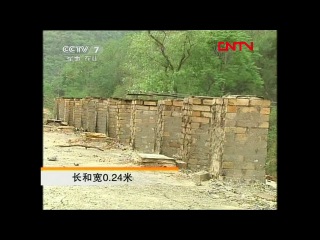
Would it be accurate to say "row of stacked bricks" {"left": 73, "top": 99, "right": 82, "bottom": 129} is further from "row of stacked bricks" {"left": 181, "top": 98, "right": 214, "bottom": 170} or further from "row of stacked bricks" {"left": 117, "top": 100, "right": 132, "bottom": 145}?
"row of stacked bricks" {"left": 181, "top": 98, "right": 214, "bottom": 170}

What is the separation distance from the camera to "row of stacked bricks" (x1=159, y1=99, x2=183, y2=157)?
1005 cm

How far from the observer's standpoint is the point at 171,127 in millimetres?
10180

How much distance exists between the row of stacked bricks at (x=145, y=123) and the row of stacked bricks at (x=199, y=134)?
141 inches

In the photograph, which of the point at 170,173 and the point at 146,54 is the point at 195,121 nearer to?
the point at 170,173

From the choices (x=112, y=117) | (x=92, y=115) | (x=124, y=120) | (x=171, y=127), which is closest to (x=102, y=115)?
(x=112, y=117)

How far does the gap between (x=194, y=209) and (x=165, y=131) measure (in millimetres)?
4786

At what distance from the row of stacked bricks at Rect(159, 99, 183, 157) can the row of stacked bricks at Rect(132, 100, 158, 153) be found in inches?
75.3

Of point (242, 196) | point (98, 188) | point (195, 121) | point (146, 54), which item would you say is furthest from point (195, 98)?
point (146, 54)

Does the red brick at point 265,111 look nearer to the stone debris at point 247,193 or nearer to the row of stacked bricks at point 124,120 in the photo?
the stone debris at point 247,193

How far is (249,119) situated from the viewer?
277 inches

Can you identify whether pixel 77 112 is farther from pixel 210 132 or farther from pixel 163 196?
pixel 163 196

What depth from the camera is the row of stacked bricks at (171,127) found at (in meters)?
10.0

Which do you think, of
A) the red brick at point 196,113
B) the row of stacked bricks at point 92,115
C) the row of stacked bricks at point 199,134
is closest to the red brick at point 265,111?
the row of stacked bricks at point 199,134

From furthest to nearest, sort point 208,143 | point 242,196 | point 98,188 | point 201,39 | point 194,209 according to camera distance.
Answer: point 201,39
point 208,143
point 242,196
point 98,188
point 194,209
